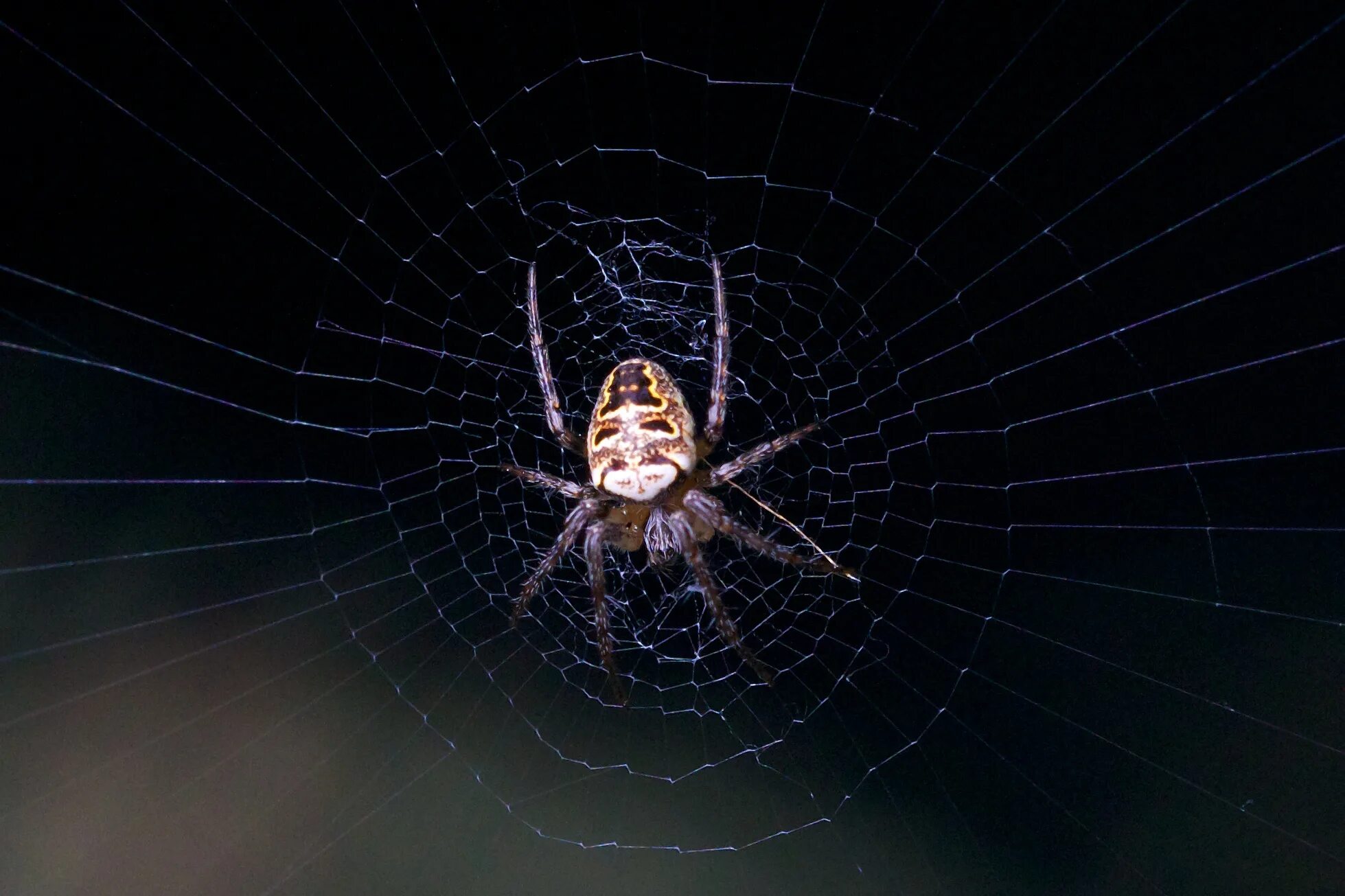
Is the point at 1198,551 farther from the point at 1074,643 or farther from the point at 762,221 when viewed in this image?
the point at 762,221

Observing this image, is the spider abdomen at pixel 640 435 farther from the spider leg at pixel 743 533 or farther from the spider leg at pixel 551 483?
the spider leg at pixel 551 483

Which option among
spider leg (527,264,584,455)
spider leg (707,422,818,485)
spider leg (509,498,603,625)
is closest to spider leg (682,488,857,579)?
spider leg (707,422,818,485)

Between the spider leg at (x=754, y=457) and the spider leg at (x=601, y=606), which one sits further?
the spider leg at (x=601, y=606)

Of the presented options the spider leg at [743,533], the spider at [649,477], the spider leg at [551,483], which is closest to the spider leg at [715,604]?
the spider at [649,477]

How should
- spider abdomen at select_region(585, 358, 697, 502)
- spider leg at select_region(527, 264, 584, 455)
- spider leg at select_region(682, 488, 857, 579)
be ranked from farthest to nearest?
spider leg at select_region(527, 264, 584, 455), spider abdomen at select_region(585, 358, 697, 502), spider leg at select_region(682, 488, 857, 579)

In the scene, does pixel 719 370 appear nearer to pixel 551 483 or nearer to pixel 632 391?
pixel 632 391

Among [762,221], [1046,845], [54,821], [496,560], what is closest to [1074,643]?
[1046,845]

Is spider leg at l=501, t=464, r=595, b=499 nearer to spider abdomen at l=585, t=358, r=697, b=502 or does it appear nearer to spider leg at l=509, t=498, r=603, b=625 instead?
spider leg at l=509, t=498, r=603, b=625
